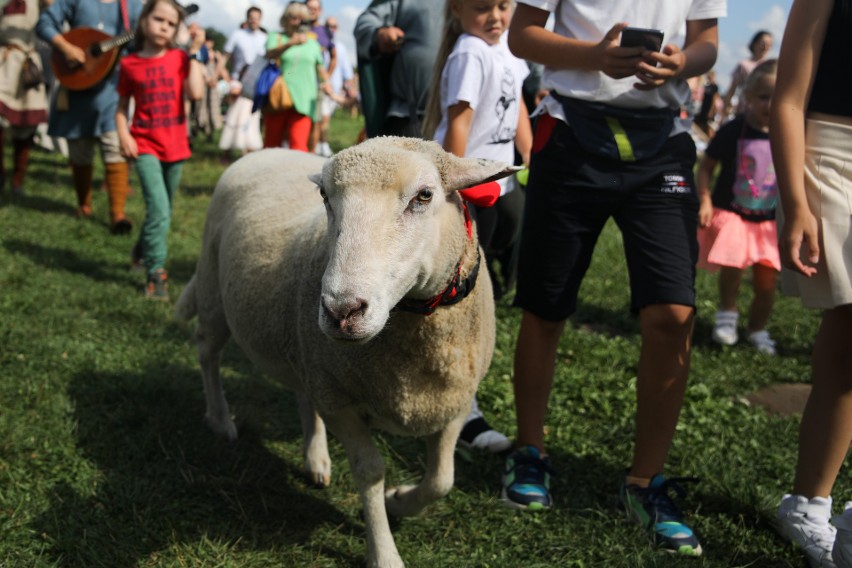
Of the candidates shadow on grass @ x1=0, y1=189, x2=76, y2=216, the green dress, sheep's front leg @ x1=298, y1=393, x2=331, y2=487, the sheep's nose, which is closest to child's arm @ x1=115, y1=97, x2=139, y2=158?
the green dress

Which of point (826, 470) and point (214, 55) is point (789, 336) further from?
point (214, 55)

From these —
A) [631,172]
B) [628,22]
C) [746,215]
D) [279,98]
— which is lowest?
[746,215]

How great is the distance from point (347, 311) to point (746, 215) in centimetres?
394

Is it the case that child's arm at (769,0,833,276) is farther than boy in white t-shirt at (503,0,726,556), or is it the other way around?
boy in white t-shirt at (503,0,726,556)

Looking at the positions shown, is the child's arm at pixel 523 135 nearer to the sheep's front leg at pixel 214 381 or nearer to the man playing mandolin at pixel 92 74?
the sheep's front leg at pixel 214 381

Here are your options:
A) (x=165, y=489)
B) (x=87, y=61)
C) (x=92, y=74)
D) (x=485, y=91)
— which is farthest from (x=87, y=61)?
(x=165, y=489)

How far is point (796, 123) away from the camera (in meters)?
2.33

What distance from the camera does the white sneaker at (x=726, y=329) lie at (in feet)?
15.6

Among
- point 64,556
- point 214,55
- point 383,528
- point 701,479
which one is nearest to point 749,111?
point 701,479

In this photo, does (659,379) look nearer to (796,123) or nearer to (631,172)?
(631,172)

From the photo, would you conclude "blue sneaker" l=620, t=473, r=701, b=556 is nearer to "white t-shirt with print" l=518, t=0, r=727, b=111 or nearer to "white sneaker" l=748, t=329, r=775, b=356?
"white t-shirt with print" l=518, t=0, r=727, b=111

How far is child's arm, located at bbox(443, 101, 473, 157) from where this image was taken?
2.84m

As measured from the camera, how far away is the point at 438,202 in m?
2.02

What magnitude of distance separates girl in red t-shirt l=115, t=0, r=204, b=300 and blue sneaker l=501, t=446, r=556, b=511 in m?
2.87
